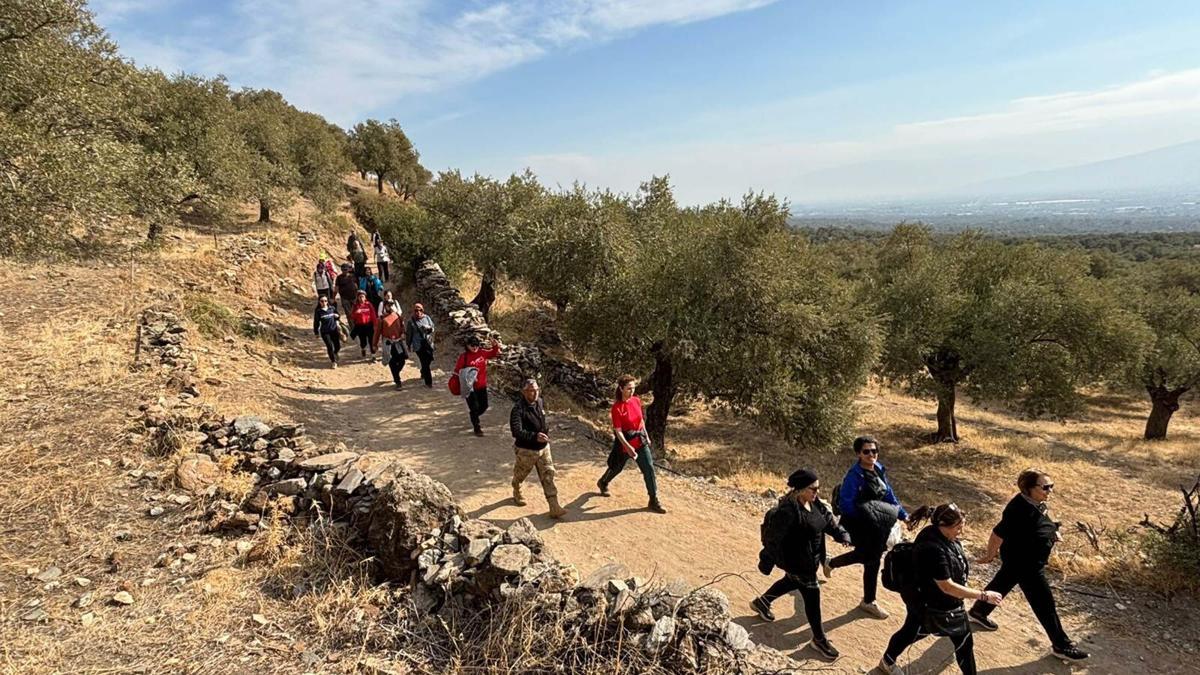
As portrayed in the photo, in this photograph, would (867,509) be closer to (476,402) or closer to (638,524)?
(638,524)

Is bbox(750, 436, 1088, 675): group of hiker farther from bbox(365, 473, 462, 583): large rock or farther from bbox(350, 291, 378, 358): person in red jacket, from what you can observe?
bbox(350, 291, 378, 358): person in red jacket

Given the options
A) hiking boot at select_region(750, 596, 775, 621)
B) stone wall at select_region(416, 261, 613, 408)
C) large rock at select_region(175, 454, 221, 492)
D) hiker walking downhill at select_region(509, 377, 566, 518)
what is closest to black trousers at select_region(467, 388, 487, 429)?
stone wall at select_region(416, 261, 613, 408)

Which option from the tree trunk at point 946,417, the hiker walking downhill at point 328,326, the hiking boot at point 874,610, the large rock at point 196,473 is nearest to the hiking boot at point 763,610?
the hiking boot at point 874,610

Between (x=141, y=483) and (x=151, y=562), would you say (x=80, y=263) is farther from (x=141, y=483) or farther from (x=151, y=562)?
(x=151, y=562)

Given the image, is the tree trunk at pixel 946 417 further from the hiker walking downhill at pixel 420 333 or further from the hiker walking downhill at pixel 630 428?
the hiker walking downhill at pixel 420 333

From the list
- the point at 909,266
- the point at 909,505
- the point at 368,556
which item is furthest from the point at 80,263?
the point at 909,266

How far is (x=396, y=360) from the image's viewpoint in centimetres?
1504

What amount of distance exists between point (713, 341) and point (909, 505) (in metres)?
8.59

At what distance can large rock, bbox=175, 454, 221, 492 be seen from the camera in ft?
26.9

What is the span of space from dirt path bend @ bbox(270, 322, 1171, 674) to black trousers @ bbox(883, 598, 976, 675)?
575 mm

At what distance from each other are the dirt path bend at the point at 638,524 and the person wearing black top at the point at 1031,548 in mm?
601

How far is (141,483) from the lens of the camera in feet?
27.0

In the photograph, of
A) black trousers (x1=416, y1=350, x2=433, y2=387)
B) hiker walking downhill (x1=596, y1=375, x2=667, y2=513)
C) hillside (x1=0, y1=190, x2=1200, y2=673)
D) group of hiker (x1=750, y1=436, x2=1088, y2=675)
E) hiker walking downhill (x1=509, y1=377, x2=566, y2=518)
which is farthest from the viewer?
black trousers (x1=416, y1=350, x2=433, y2=387)

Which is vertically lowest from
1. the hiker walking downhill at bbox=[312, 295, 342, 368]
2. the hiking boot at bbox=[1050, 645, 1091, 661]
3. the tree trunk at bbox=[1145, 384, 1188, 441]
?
the tree trunk at bbox=[1145, 384, 1188, 441]
